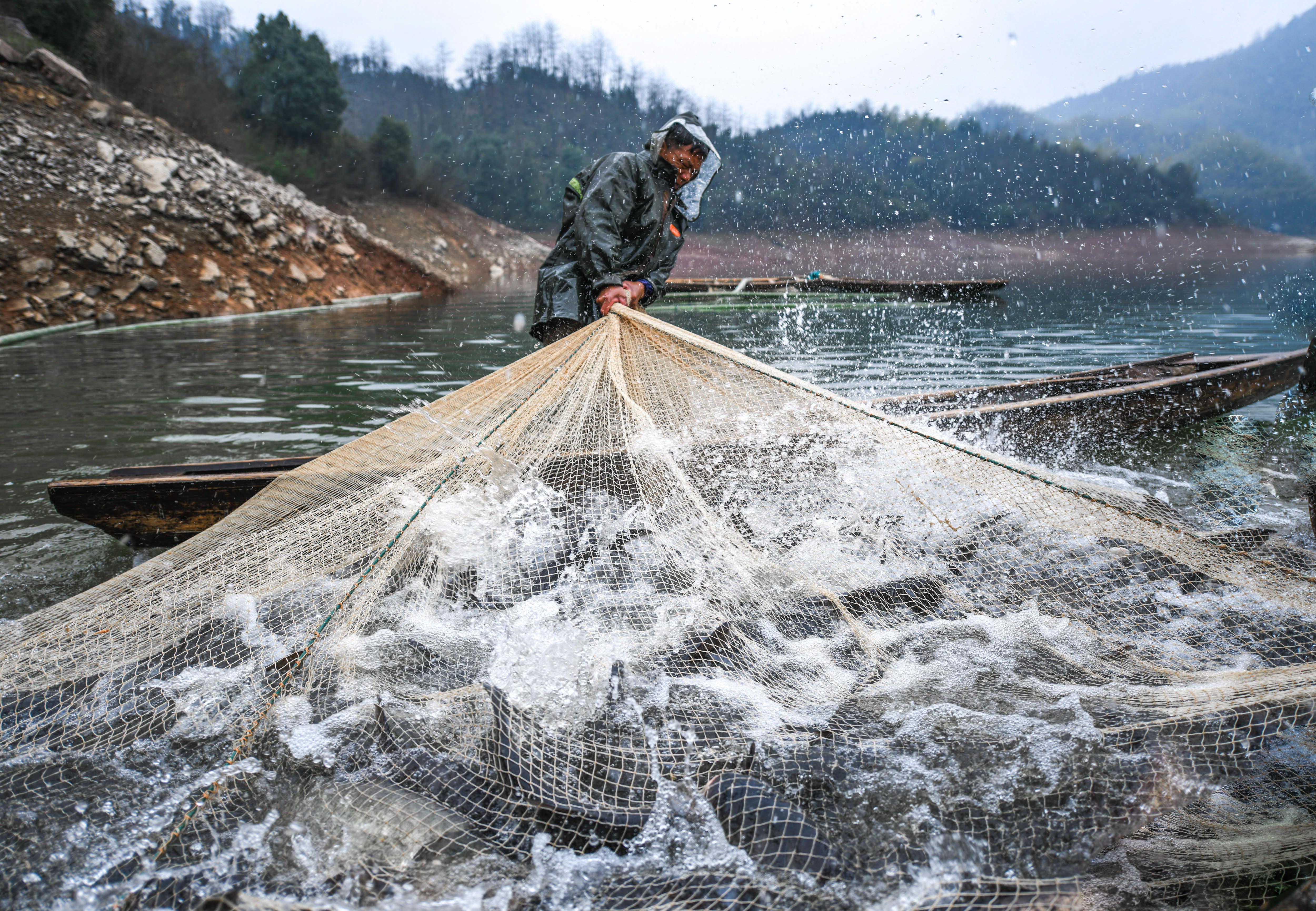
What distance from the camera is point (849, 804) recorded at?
172 centimetres

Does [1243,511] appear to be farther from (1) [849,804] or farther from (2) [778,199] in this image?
(2) [778,199]

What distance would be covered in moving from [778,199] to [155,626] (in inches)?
2007

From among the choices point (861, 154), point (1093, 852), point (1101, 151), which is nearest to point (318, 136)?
point (1093, 852)

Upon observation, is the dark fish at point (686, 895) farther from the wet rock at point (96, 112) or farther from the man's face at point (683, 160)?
the wet rock at point (96, 112)

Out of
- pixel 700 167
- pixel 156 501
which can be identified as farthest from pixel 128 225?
pixel 700 167

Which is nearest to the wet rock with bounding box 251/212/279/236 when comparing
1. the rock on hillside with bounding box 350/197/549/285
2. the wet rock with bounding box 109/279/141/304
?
the wet rock with bounding box 109/279/141/304

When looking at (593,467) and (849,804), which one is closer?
(849,804)

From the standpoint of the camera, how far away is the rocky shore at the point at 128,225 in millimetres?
11086

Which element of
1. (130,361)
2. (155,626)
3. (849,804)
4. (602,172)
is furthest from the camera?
(130,361)

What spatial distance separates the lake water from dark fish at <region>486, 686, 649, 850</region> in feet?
7.68

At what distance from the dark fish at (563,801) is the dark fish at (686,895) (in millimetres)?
98

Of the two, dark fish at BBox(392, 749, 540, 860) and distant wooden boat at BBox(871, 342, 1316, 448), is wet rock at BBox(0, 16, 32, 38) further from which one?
dark fish at BBox(392, 749, 540, 860)

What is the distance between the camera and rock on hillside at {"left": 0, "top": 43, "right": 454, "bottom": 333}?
1106 centimetres

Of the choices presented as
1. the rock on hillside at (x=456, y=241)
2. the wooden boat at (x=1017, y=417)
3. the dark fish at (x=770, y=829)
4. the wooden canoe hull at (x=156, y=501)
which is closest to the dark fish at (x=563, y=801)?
the dark fish at (x=770, y=829)
